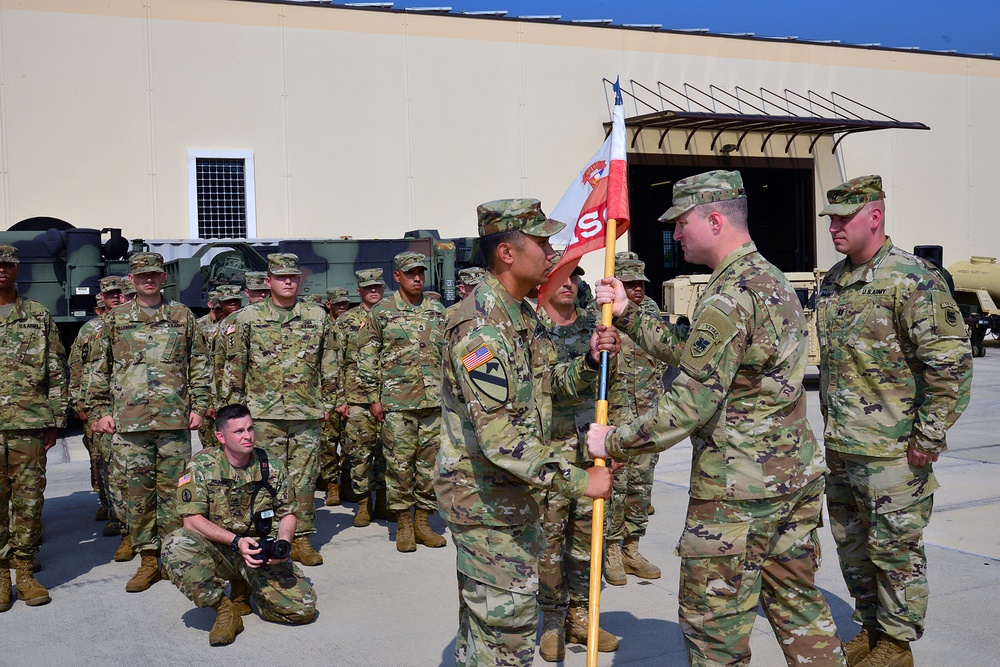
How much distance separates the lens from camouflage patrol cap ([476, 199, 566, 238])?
3203mm

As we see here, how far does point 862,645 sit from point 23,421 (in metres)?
4.87

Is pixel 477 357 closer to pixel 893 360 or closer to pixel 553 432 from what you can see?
pixel 553 432

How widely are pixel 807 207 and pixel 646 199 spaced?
5.90 metres

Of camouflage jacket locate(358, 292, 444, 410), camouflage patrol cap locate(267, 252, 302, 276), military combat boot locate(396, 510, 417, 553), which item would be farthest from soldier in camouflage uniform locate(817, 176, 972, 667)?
camouflage patrol cap locate(267, 252, 302, 276)

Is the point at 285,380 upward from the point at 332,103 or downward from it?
downward

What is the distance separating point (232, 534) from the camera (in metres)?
4.96

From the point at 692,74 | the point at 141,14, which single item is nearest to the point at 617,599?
the point at 141,14

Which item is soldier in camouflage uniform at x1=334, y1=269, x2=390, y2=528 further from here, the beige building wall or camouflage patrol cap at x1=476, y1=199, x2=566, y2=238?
the beige building wall

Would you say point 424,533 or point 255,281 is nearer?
point 424,533

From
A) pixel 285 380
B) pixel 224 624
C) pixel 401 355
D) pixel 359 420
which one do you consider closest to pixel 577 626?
pixel 224 624

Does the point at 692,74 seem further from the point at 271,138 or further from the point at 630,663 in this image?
the point at 630,663

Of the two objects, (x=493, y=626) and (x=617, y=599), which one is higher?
(x=493, y=626)

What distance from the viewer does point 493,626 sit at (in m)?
3.18

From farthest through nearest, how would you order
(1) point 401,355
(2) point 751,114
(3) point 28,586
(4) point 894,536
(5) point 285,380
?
1. (2) point 751,114
2. (1) point 401,355
3. (5) point 285,380
4. (3) point 28,586
5. (4) point 894,536
